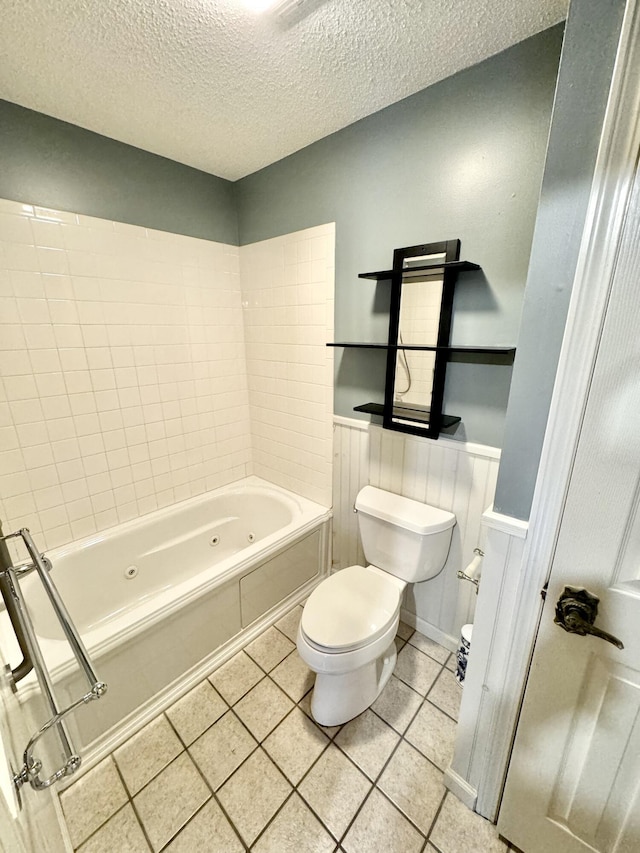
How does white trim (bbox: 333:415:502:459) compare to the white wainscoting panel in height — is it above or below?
above

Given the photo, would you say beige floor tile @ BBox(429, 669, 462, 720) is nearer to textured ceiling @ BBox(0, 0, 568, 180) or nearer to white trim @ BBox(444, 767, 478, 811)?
white trim @ BBox(444, 767, 478, 811)

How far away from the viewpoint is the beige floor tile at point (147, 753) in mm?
1216

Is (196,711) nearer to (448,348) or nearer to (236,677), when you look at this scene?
(236,677)

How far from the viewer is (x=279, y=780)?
1.20 m

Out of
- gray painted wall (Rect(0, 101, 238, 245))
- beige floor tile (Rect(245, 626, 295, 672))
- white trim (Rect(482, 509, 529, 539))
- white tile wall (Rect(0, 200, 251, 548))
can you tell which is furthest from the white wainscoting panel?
gray painted wall (Rect(0, 101, 238, 245))

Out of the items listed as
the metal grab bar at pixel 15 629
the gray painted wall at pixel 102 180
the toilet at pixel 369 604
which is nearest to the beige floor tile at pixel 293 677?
the toilet at pixel 369 604

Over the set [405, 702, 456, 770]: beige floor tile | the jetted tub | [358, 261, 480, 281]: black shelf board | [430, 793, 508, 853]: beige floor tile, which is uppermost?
[358, 261, 480, 281]: black shelf board

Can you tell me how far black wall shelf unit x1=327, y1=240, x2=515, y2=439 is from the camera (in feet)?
4.36

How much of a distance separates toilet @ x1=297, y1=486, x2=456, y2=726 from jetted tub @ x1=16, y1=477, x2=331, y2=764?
445 mm

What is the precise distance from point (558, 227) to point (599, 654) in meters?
0.95

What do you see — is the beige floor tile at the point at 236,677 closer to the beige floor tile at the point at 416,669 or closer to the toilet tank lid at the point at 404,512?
the beige floor tile at the point at 416,669

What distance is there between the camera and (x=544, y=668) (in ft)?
2.82

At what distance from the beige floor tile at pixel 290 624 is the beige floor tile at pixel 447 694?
708 mm

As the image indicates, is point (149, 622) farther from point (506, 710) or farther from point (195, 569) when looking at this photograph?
point (506, 710)
